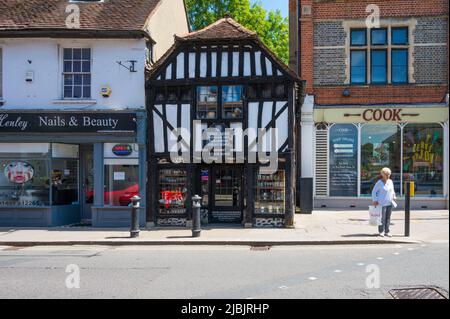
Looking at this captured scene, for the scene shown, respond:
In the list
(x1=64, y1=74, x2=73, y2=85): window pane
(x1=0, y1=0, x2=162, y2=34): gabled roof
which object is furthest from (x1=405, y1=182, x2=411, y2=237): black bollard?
(x1=64, y1=74, x2=73, y2=85): window pane

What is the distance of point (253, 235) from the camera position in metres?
12.3

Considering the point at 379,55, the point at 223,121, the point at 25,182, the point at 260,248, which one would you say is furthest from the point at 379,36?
the point at 25,182

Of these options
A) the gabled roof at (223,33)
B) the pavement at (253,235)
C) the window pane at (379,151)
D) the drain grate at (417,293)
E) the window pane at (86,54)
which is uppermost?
the gabled roof at (223,33)

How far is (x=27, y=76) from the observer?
1423cm

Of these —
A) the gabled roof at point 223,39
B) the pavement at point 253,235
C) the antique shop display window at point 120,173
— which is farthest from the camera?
the antique shop display window at point 120,173

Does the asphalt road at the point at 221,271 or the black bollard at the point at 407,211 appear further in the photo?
the black bollard at the point at 407,211

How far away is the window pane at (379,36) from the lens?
17.5 m

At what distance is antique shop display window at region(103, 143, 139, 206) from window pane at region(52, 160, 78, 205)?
157 centimetres

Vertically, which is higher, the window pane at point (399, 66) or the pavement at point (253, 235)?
the window pane at point (399, 66)

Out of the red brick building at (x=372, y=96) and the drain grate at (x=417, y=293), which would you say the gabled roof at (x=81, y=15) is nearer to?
the red brick building at (x=372, y=96)

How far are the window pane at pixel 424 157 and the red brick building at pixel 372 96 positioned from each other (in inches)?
1.4

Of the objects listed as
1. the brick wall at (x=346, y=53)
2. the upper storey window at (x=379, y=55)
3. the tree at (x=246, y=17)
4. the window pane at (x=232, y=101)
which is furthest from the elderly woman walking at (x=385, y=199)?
the tree at (x=246, y=17)

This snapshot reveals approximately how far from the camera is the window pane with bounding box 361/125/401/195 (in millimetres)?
17203

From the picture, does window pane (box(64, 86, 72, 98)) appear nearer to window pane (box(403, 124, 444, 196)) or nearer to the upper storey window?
the upper storey window
